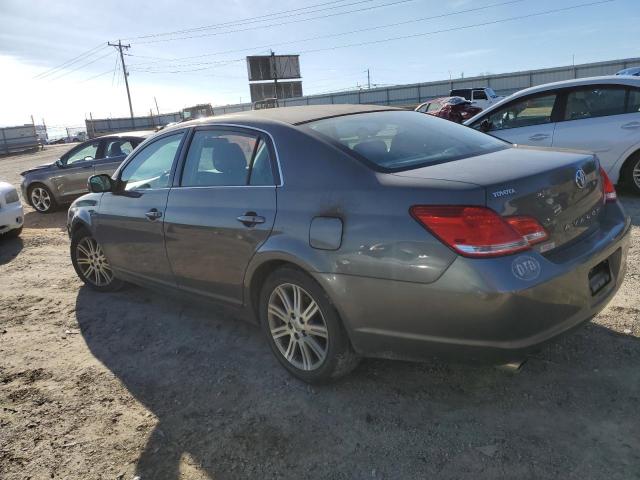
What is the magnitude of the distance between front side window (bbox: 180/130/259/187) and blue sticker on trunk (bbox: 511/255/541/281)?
1.73 metres

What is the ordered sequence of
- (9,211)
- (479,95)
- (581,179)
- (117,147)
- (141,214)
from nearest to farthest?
(581,179)
(141,214)
(9,211)
(117,147)
(479,95)

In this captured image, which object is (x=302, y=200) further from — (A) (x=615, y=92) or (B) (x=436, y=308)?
(A) (x=615, y=92)

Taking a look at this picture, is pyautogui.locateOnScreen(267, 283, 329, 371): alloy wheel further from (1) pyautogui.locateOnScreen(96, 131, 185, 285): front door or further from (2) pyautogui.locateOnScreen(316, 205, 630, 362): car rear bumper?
(1) pyautogui.locateOnScreen(96, 131, 185, 285): front door

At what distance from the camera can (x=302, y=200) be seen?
283cm

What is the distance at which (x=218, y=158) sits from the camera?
3.52 meters

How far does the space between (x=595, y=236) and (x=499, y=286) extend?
903 mm

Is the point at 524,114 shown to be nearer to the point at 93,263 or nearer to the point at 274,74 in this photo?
the point at 93,263

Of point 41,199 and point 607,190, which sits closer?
point 607,190

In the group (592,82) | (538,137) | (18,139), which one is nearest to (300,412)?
(538,137)

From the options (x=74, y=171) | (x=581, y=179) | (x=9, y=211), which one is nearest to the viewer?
(x=581, y=179)

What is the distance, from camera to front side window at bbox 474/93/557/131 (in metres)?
6.95

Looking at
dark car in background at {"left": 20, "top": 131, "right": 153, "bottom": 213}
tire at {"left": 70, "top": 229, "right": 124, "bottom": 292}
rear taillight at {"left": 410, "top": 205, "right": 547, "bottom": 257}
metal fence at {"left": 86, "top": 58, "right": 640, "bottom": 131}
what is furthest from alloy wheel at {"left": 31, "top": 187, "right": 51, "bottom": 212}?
metal fence at {"left": 86, "top": 58, "right": 640, "bottom": 131}

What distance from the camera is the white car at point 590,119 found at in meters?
6.39

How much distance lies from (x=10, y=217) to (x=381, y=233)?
23.0 feet
